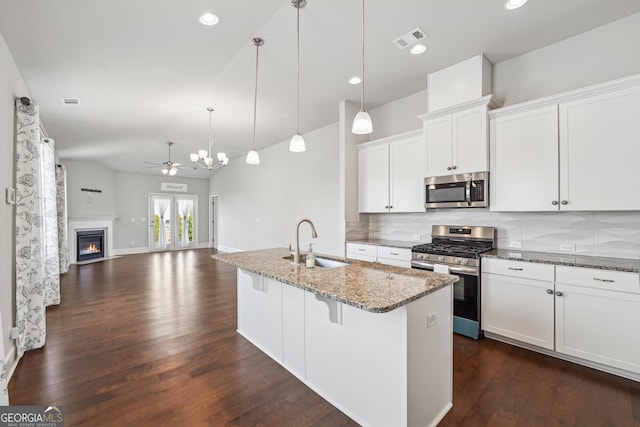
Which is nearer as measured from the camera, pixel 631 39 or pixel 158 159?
pixel 631 39

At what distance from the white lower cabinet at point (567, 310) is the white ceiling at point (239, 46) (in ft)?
7.18

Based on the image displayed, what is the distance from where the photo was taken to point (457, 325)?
303 cm

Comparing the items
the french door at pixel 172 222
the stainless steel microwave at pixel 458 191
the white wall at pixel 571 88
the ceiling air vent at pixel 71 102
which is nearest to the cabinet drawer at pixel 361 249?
the stainless steel microwave at pixel 458 191

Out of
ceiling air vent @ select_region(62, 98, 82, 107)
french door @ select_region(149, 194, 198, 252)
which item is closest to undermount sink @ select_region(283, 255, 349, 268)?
ceiling air vent @ select_region(62, 98, 82, 107)

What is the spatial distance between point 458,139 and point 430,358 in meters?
2.45

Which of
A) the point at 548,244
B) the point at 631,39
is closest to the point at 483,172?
the point at 548,244

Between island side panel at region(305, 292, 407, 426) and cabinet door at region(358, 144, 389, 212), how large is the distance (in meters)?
2.36

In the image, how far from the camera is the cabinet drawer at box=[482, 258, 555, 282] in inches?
98.0

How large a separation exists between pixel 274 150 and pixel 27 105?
460 cm

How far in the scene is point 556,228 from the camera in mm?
2859

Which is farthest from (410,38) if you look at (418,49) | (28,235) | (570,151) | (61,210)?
(61,210)

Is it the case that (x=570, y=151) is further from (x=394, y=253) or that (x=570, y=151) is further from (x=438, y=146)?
(x=394, y=253)

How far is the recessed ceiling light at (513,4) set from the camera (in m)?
2.21

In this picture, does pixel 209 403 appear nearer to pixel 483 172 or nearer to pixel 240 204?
pixel 483 172
